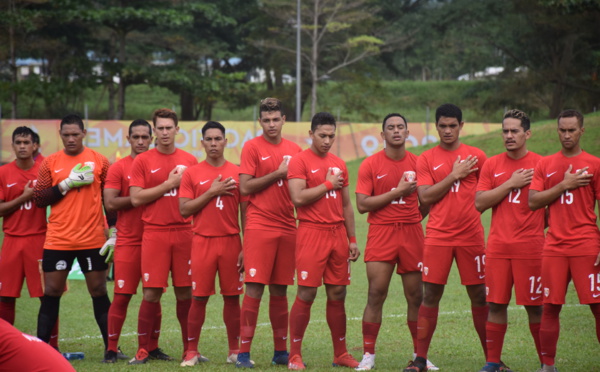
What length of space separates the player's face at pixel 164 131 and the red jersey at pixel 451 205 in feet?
8.88

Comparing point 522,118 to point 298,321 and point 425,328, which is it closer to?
point 425,328

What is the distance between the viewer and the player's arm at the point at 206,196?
800 cm

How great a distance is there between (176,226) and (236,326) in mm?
1262

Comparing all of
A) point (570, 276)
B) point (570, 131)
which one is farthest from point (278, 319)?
point (570, 131)

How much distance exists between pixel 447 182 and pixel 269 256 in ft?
6.48

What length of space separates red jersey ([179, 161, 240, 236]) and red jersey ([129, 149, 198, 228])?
23 centimetres

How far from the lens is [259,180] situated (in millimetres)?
7969

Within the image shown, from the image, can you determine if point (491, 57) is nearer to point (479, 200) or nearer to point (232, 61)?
point (232, 61)

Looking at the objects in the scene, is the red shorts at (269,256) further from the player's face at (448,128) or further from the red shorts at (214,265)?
the player's face at (448,128)

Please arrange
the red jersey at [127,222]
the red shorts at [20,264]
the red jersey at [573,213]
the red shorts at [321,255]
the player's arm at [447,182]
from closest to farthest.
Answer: the red jersey at [573,213] < the player's arm at [447,182] < the red shorts at [321,255] < the red jersey at [127,222] < the red shorts at [20,264]

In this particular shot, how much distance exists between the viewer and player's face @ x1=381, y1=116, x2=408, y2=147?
25.7 feet

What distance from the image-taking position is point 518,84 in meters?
43.8

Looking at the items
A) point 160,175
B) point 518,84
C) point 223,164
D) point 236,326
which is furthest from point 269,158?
point 518,84

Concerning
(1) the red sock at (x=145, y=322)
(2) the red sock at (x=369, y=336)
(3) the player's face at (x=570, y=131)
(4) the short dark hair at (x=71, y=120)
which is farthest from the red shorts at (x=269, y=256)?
(3) the player's face at (x=570, y=131)
